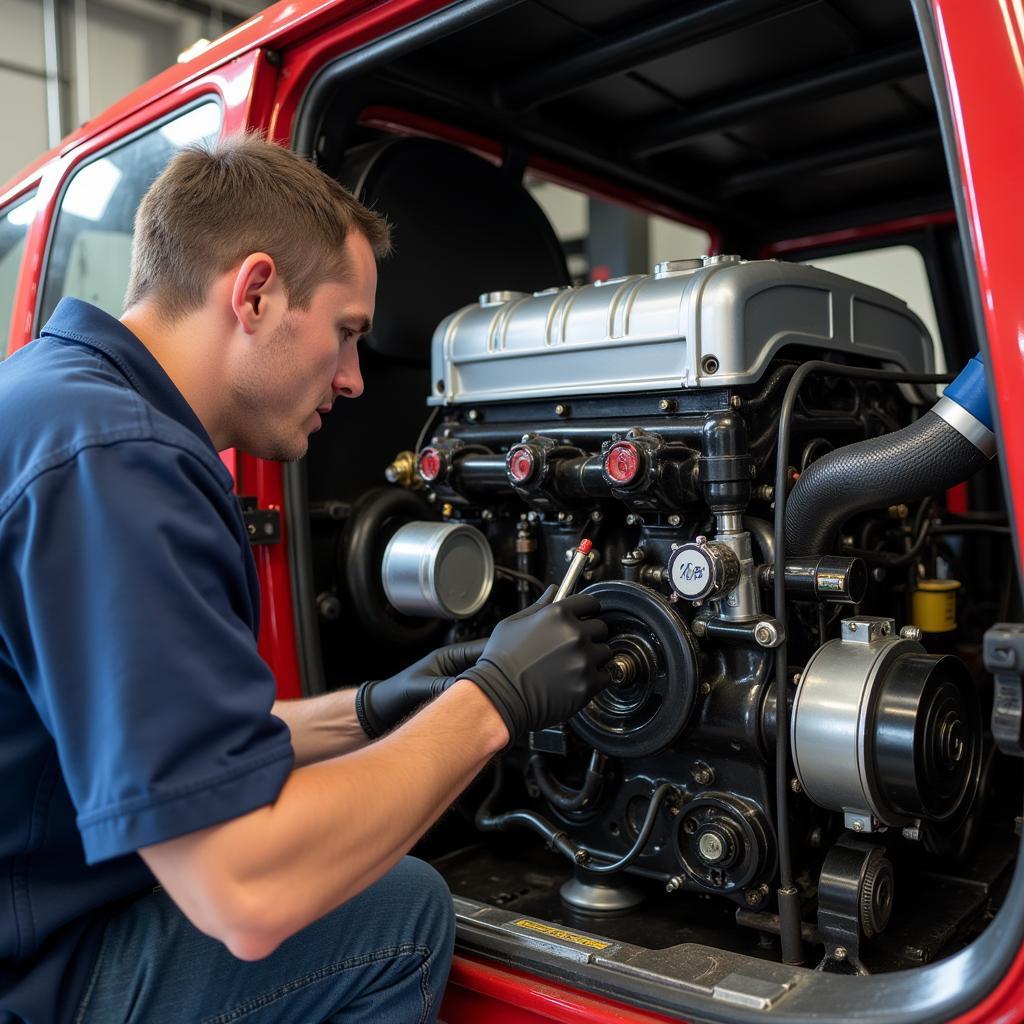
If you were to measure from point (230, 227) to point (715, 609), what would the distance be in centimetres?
89

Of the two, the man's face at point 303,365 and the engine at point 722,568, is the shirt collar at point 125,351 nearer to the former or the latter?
the man's face at point 303,365

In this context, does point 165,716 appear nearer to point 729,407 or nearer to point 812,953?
point 729,407

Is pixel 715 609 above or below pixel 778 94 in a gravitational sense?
below

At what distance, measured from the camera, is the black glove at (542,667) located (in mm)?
1224

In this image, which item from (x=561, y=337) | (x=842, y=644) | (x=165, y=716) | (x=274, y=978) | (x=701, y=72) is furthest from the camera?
(x=701, y=72)

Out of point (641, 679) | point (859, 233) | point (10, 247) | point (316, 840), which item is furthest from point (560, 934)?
point (10, 247)

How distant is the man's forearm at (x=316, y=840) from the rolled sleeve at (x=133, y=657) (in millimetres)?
33

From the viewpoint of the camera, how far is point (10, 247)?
Result: 110 inches

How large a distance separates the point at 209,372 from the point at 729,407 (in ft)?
2.54

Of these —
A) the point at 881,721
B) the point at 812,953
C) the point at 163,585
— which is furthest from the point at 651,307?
the point at 812,953

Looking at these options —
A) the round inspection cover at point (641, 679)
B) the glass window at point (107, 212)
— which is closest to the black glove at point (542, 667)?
the round inspection cover at point (641, 679)

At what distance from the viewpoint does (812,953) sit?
1529mm

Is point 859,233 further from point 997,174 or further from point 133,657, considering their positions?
point 133,657

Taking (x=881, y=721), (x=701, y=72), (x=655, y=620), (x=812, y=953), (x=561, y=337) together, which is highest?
(x=701, y=72)
